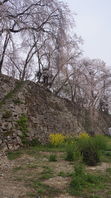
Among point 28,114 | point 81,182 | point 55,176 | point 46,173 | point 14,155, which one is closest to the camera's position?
point 81,182

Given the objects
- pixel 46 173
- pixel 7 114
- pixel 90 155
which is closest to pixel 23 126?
pixel 7 114

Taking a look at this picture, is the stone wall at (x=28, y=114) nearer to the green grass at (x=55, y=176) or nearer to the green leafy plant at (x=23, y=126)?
the green leafy plant at (x=23, y=126)

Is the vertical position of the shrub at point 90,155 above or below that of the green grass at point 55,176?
above

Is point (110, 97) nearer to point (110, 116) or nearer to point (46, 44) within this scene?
point (110, 116)

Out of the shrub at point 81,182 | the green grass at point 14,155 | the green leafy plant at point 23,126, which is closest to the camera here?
the shrub at point 81,182

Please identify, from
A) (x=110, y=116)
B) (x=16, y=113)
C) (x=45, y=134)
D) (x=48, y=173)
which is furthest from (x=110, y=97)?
(x=48, y=173)

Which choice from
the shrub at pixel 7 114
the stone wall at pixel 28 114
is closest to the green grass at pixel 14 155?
the stone wall at pixel 28 114

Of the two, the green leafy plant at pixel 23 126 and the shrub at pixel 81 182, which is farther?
the green leafy plant at pixel 23 126

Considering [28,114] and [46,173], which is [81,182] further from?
[28,114]

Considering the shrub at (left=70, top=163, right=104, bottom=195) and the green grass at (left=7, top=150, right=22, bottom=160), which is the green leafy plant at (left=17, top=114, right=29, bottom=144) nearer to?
the green grass at (left=7, top=150, right=22, bottom=160)

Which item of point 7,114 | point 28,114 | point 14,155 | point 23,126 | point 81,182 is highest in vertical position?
point 28,114

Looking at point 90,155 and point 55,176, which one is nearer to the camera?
point 55,176

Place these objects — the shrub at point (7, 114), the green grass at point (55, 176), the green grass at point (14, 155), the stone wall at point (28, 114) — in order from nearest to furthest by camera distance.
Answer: the green grass at point (55, 176)
the green grass at point (14, 155)
the stone wall at point (28, 114)
the shrub at point (7, 114)

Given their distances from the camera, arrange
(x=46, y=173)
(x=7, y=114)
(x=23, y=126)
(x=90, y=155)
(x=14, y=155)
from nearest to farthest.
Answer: (x=46, y=173) → (x=90, y=155) → (x=14, y=155) → (x=7, y=114) → (x=23, y=126)
